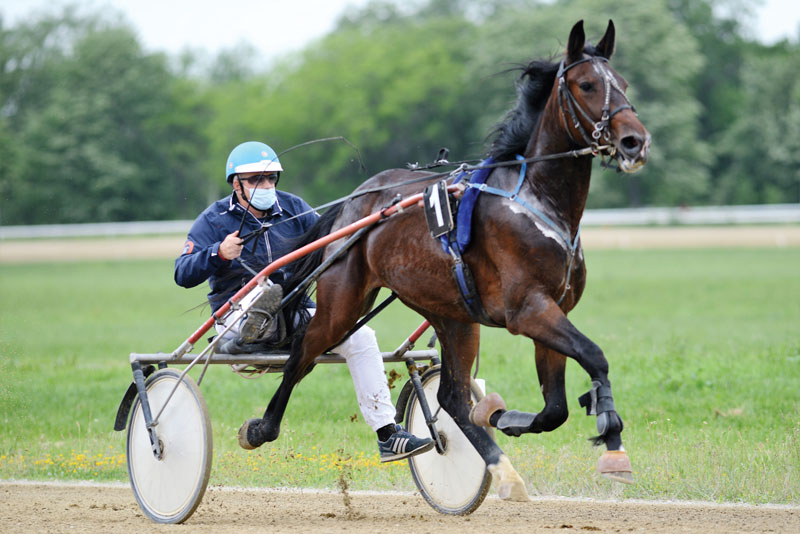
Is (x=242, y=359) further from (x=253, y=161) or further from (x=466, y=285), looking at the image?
(x=466, y=285)

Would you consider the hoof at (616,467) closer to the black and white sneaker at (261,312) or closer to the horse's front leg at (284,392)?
the horse's front leg at (284,392)

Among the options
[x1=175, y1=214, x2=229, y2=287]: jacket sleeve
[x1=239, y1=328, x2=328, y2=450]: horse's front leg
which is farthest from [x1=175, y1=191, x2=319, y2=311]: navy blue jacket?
[x1=239, y1=328, x2=328, y2=450]: horse's front leg

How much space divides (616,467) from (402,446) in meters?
1.35

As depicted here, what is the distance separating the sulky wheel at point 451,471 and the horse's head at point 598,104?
152 cm

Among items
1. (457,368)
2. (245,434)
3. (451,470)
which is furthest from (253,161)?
(451,470)

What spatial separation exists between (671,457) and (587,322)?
350 inches

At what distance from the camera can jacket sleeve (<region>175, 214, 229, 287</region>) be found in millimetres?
5668

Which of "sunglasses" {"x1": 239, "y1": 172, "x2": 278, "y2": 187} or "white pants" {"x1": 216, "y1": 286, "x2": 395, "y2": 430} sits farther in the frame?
"sunglasses" {"x1": 239, "y1": 172, "x2": 278, "y2": 187}

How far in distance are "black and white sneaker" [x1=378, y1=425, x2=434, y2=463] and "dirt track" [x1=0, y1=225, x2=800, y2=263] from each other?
26.8 meters

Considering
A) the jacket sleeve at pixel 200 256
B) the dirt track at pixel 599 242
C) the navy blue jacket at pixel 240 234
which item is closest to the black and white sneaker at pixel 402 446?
the navy blue jacket at pixel 240 234

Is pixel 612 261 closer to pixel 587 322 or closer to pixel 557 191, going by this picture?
pixel 587 322

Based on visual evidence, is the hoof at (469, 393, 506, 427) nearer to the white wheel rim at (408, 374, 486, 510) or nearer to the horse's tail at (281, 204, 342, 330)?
the white wheel rim at (408, 374, 486, 510)

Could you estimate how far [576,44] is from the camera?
4.84 m

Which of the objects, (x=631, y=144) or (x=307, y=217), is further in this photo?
(x=307, y=217)
